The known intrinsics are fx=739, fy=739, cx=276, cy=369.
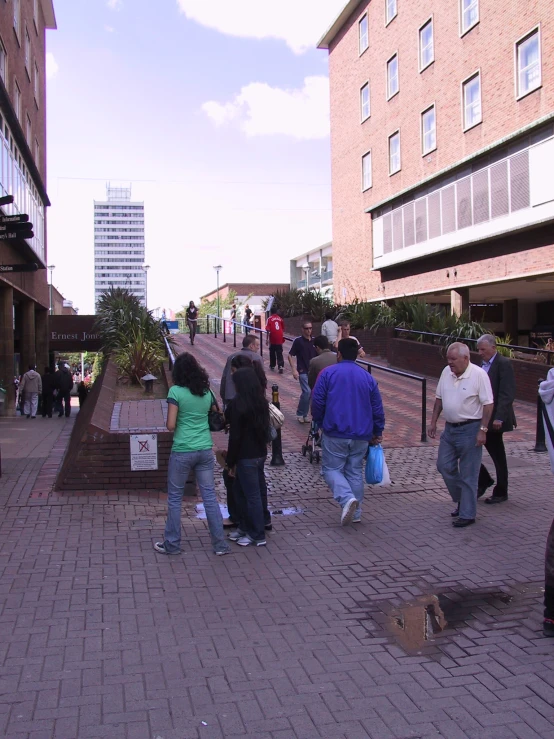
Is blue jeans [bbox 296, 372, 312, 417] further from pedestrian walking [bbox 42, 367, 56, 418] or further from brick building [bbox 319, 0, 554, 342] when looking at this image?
pedestrian walking [bbox 42, 367, 56, 418]

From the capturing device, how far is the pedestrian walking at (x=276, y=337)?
17047 millimetres

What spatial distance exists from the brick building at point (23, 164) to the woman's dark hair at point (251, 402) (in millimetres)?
11739

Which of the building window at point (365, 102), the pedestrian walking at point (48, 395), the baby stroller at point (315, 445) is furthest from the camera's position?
the building window at point (365, 102)

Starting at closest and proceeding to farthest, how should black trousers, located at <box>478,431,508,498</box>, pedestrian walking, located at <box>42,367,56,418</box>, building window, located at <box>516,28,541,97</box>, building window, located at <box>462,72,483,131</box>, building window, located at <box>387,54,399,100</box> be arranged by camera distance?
black trousers, located at <box>478,431,508,498</box> < building window, located at <box>516,28,541,97</box> < building window, located at <box>462,72,483,131</box> < pedestrian walking, located at <box>42,367,56,418</box> < building window, located at <box>387,54,399,100</box>

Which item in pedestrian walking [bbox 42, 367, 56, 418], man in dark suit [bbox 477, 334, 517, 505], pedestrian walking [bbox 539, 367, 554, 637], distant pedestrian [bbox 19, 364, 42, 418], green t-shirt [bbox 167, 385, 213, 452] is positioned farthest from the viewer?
pedestrian walking [bbox 42, 367, 56, 418]

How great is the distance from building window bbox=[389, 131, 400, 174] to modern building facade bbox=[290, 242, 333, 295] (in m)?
31.3

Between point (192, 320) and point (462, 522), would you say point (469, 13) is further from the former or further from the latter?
point (462, 522)

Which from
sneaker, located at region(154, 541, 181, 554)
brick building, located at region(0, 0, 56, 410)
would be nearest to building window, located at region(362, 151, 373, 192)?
brick building, located at region(0, 0, 56, 410)

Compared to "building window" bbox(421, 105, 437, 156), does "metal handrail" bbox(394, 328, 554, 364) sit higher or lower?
lower

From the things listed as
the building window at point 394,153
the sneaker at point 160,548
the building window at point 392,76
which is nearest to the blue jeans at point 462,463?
the sneaker at point 160,548

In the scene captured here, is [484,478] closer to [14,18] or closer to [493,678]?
[493,678]

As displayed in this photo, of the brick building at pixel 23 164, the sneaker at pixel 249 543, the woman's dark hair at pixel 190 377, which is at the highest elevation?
the brick building at pixel 23 164

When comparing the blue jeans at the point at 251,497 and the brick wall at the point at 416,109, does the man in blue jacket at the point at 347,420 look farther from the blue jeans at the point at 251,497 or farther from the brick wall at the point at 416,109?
the brick wall at the point at 416,109

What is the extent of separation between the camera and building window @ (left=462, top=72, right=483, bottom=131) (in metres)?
23.1
